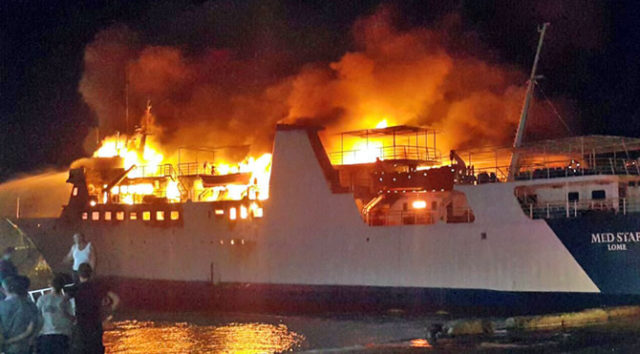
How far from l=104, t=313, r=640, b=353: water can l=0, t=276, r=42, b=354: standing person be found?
598cm

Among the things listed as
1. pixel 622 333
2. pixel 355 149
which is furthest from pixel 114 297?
pixel 355 149

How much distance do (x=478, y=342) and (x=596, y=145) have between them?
11.1 meters

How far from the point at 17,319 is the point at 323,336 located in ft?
39.8

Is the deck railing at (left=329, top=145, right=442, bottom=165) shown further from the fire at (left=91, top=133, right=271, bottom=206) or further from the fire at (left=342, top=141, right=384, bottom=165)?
the fire at (left=91, top=133, right=271, bottom=206)

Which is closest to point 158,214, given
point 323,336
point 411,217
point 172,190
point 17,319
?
point 172,190

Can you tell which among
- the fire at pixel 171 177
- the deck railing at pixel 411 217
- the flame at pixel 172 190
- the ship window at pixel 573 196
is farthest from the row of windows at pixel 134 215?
the ship window at pixel 573 196

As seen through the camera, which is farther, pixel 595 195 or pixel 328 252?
pixel 328 252

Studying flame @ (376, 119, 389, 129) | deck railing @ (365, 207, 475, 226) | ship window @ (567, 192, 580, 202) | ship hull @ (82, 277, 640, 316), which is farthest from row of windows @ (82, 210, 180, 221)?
ship window @ (567, 192, 580, 202)

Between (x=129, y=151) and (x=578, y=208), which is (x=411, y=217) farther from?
(x=129, y=151)

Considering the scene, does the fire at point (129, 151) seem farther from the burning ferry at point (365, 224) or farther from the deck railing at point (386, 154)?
the deck railing at point (386, 154)

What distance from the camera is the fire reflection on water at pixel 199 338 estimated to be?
17.2 m

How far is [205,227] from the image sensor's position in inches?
1062

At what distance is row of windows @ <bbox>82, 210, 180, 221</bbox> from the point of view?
91.2ft

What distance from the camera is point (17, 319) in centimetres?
744
